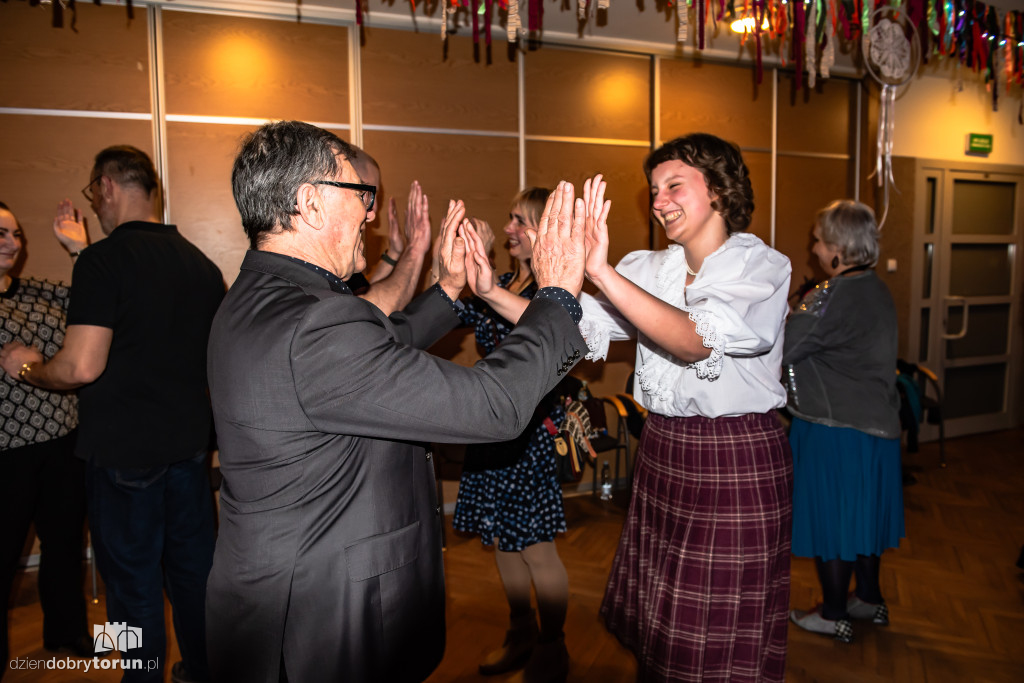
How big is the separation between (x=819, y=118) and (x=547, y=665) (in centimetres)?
466

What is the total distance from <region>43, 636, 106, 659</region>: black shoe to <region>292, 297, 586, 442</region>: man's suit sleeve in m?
2.31

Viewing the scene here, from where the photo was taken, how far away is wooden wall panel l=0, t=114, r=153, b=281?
11.4 feet

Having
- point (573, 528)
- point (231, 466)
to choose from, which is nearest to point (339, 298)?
point (231, 466)

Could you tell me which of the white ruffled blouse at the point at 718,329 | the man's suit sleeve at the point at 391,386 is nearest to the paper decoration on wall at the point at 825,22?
the white ruffled blouse at the point at 718,329

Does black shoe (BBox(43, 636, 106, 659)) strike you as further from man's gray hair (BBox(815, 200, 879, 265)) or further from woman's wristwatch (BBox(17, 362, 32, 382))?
man's gray hair (BBox(815, 200, 879, 265))

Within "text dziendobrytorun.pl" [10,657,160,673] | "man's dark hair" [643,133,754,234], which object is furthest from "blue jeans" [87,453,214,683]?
"man's dark hair" [643,133,754,234]

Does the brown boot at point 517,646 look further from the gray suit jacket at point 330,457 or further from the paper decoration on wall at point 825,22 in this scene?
the paper decoration on wall at point 825,22

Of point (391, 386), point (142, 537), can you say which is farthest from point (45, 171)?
point (391, 386)

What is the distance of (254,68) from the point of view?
151 inches

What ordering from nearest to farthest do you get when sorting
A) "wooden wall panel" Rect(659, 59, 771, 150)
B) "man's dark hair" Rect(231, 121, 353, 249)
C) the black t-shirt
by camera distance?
"man's dark hair" Rect(231, 121, 353, 249) → the black t-shirt → "wooden wall panel" Rect(659, 59, 771, 150)

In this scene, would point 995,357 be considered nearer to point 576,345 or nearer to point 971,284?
point 971,284

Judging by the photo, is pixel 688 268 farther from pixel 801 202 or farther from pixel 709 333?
pixel 801 202

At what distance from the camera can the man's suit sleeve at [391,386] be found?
1.08 meters

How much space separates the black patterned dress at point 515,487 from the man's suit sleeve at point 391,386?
3.98 ft
